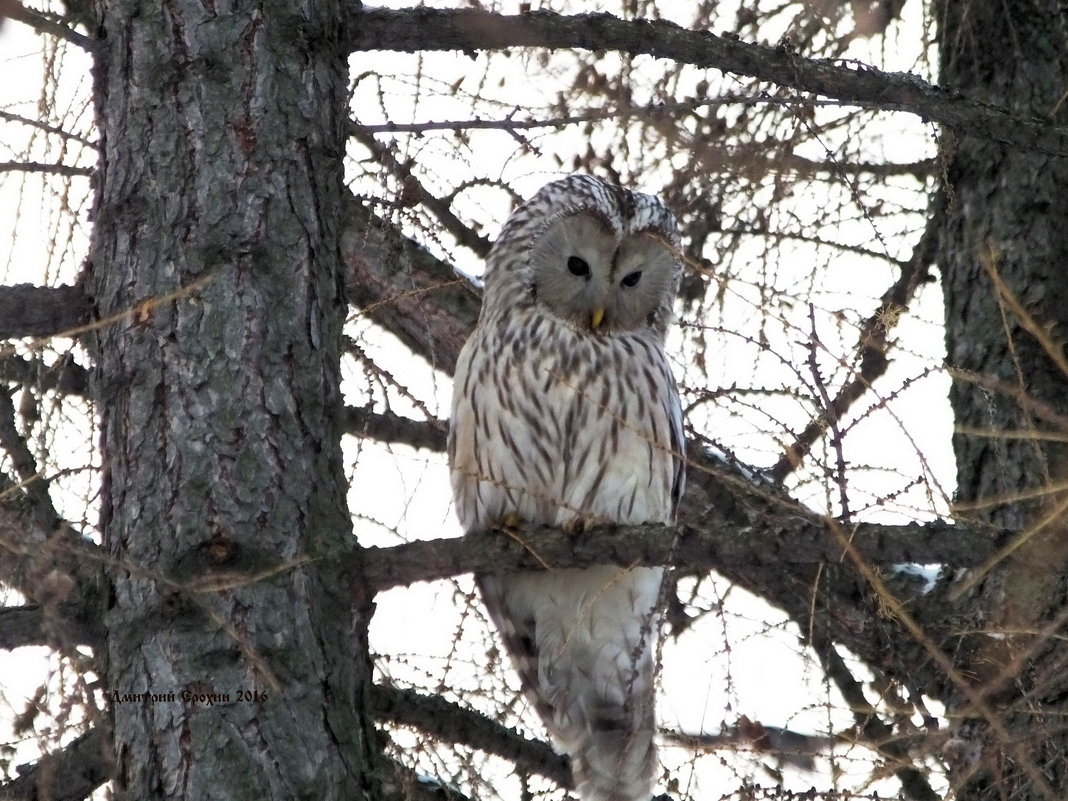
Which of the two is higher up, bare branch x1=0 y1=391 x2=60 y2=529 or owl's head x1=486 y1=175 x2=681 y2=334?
owl's head x1=486 y1=175 x2=681 y2=334

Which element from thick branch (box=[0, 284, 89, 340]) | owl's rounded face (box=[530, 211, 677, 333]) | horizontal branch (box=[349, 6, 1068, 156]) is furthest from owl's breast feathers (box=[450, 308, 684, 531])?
thick branch (box=[0, 284, 89, 340])

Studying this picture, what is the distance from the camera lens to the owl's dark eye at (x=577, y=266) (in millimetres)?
4004

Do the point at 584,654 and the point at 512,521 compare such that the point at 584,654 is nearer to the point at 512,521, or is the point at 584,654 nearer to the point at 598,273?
the point at 512,521

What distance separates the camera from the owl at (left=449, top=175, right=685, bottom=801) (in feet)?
12.0

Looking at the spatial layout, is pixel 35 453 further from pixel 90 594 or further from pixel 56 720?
pixel 56 720

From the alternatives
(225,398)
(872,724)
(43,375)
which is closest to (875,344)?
(872,724)

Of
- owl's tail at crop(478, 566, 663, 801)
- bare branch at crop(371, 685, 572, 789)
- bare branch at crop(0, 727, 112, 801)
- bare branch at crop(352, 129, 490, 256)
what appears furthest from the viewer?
owl's tail at crop(478, 566, 663, 801)

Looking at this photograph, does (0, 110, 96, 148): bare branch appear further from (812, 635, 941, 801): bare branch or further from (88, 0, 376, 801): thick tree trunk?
(812, 635, 941, 801): bare branch

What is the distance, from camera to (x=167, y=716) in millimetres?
2539

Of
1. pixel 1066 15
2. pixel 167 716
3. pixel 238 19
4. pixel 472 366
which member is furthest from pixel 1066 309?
pixel 167 716

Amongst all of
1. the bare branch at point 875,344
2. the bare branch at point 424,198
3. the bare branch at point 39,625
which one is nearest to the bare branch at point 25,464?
the bare branch at point 39,625

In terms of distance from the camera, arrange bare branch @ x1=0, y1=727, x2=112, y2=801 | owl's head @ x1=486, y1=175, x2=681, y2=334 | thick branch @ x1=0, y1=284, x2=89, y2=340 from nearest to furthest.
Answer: bare branch @ x1=0, y1=727, x2=112, y2=801 < thick branch @ x1=0, y1=284, x2=89, y2=340 < owl's head @ x1=486, y1=175, x2=681, y2=334

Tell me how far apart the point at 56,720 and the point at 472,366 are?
1.79 meters

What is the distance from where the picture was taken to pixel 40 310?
Answer: 111 inches
